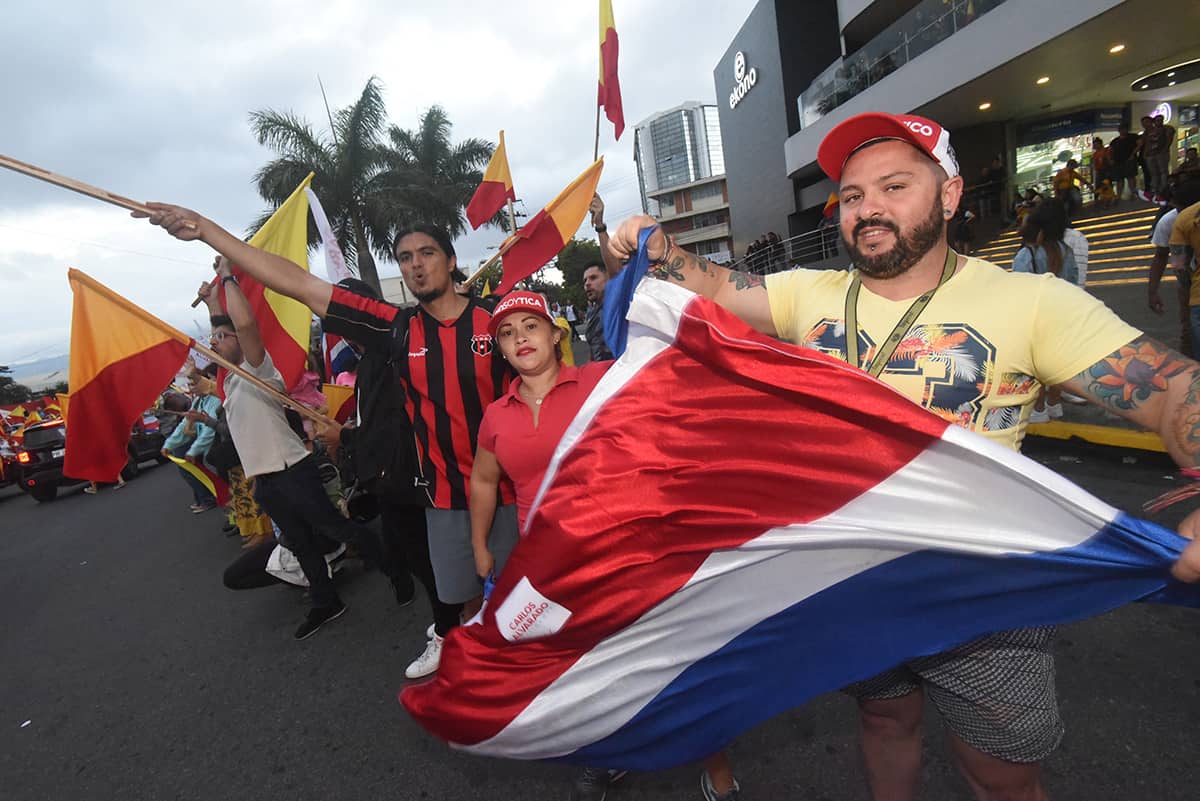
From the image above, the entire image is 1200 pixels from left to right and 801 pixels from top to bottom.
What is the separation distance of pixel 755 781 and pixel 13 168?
12.4 feet

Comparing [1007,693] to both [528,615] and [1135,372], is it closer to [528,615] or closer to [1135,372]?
[1135,372]

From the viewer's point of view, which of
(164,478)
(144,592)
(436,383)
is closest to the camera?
(436,383)

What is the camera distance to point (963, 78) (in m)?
12.7

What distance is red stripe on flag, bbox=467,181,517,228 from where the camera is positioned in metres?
4.31

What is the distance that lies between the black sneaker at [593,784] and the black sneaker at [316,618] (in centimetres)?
257

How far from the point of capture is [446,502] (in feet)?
8.89

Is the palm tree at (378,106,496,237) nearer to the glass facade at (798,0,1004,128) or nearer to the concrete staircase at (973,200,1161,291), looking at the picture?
the glass facade at (798,0,1004,128)

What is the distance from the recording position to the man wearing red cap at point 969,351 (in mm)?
1272

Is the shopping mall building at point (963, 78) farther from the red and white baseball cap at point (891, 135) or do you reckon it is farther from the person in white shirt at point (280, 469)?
the person in white shirt at point (280, 469)

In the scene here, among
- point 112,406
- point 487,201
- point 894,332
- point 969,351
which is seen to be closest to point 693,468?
point 894,332

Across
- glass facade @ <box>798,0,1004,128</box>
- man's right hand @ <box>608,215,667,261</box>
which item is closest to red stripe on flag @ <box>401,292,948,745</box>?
man's right hand @ <box>608,215,667,261</box>

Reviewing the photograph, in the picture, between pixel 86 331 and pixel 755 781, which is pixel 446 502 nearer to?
pixel 755 781

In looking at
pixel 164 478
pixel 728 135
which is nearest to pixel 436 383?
pixel 164 478

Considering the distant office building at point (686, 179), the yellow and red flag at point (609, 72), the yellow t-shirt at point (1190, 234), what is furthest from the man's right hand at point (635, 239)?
the distant office building at point (686, 179)
